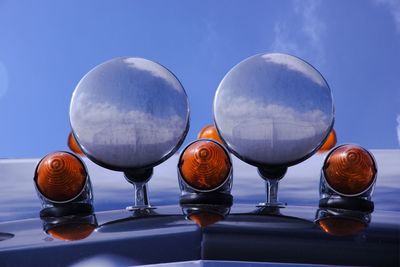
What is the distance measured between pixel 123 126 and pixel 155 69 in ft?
0.67

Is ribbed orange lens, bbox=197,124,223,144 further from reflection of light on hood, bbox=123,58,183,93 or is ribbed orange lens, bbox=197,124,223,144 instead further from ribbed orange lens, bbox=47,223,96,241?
ribbed orange lens, bbox=47,223,96,241

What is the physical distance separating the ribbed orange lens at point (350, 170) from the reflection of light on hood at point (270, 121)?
0.45 feet

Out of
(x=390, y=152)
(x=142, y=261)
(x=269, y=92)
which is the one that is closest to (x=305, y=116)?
(x=269, y=92)

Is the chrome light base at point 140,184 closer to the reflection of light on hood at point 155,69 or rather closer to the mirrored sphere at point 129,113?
the mirrored sphere at point 129,113

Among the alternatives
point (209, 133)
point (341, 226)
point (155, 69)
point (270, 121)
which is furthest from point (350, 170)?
point (209, 133)

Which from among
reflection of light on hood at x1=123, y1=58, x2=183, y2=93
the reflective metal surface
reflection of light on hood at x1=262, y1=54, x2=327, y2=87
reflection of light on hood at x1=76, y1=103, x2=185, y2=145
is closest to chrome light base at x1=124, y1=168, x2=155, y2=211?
the reflective metal surface

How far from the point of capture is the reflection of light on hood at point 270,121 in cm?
175

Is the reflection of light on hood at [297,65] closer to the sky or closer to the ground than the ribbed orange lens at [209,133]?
closer to the sky

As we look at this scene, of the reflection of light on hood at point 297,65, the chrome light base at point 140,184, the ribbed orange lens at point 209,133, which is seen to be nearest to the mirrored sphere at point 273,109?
the reflection of light on hood at point 297,65

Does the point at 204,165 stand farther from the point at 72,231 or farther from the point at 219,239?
the point at 72,231

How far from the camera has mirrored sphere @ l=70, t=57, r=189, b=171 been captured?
1.77 m

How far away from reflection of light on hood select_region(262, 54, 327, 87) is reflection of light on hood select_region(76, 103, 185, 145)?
32 cm

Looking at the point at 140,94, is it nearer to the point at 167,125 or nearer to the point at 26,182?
the point at 167,125

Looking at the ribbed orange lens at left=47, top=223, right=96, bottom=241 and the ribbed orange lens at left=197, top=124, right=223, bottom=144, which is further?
the ribbed orange lens at left=197, top=124, right=223, bottom=144
